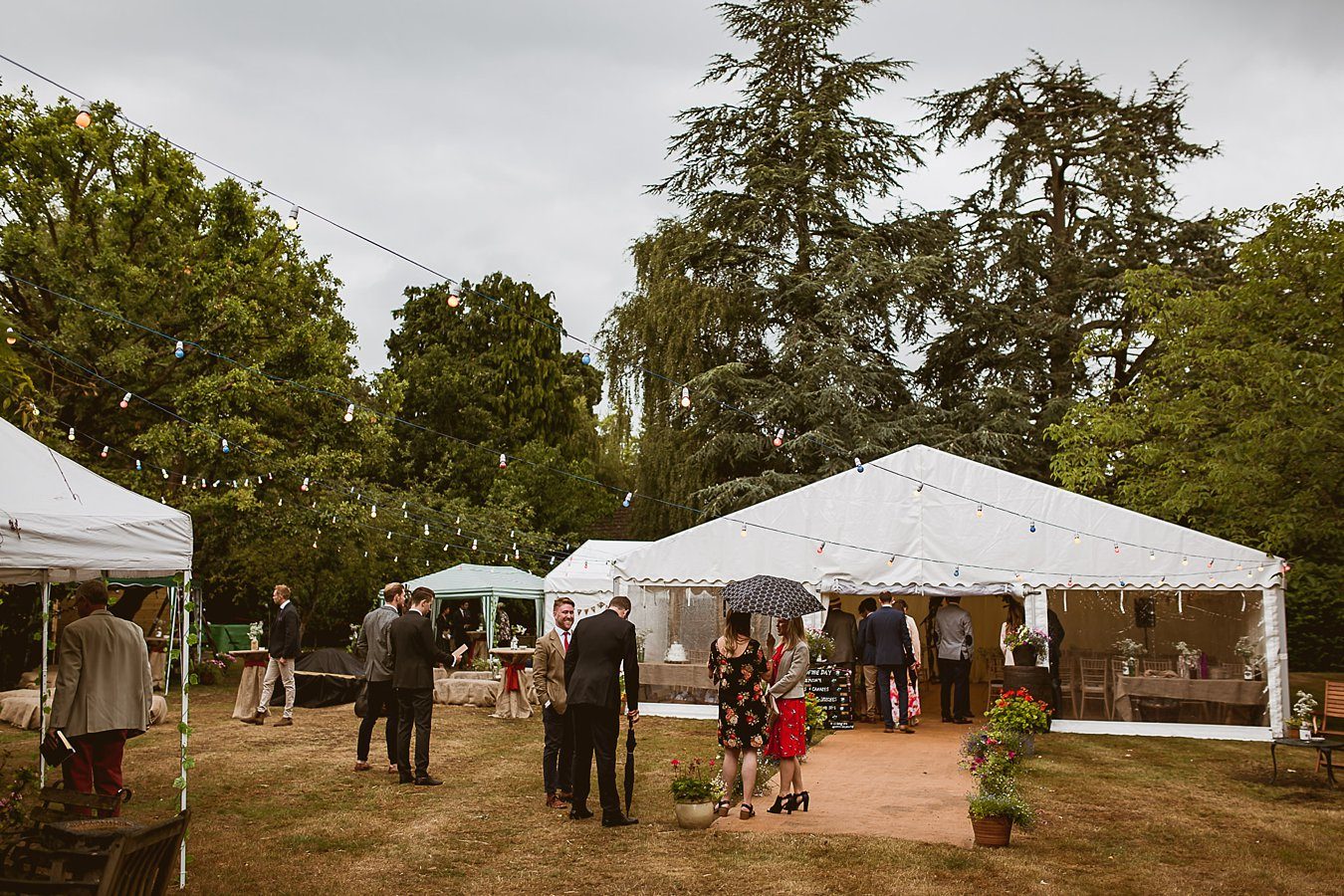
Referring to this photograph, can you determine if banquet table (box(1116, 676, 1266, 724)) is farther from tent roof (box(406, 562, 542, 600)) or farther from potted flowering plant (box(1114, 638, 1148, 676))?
tent roof (box(406, 562, 542, 600))

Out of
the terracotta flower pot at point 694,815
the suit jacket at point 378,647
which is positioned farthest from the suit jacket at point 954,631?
the terracotta flower pot at point 694,815

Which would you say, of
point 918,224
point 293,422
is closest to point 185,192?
point 293,422

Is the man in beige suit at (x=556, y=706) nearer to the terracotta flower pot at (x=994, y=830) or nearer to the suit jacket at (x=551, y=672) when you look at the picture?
the suit jacket at (x=551, y=672)

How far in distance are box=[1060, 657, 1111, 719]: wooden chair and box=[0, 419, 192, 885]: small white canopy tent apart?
11042 millimetres

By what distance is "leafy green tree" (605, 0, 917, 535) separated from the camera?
22.2 meters

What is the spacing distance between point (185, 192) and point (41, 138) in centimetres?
240

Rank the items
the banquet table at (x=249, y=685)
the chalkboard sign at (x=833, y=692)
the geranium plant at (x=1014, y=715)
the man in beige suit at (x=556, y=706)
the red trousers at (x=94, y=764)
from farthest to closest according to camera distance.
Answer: the banquet table at (x=249, y=685), the chalkboard sign at (x=833, y=692), the geranium plant at (x=1014, y=715), the man in beige suit at (x=556, y=706), the red trousers at (x=94, y=764)

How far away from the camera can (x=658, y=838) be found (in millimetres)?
6941

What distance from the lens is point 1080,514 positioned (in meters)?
13.7

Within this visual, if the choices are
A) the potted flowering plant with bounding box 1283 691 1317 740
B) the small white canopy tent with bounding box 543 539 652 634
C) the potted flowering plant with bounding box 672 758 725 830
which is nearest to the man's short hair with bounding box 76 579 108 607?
the potted flowering plant with bounding box 672 758 725 830

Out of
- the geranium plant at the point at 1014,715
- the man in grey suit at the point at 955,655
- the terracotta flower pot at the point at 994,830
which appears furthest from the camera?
the man in grey suit at the point at 955,655

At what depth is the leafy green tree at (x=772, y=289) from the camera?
22172 millimetres

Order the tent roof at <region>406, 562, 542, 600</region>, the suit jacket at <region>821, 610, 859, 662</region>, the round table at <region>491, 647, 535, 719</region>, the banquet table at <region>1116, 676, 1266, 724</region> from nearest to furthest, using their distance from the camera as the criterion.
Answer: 1. the banquet table at <region>1116, 676, 1266, 724</region>
2. the suit jacket at <region>821, 610, 859, 662</region>
3. the round table at <region>491, 647, 535, 719</region>
4. the tent roof at <region>406, 562, 542, 600</region>

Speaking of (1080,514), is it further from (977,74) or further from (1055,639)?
(977,74)
